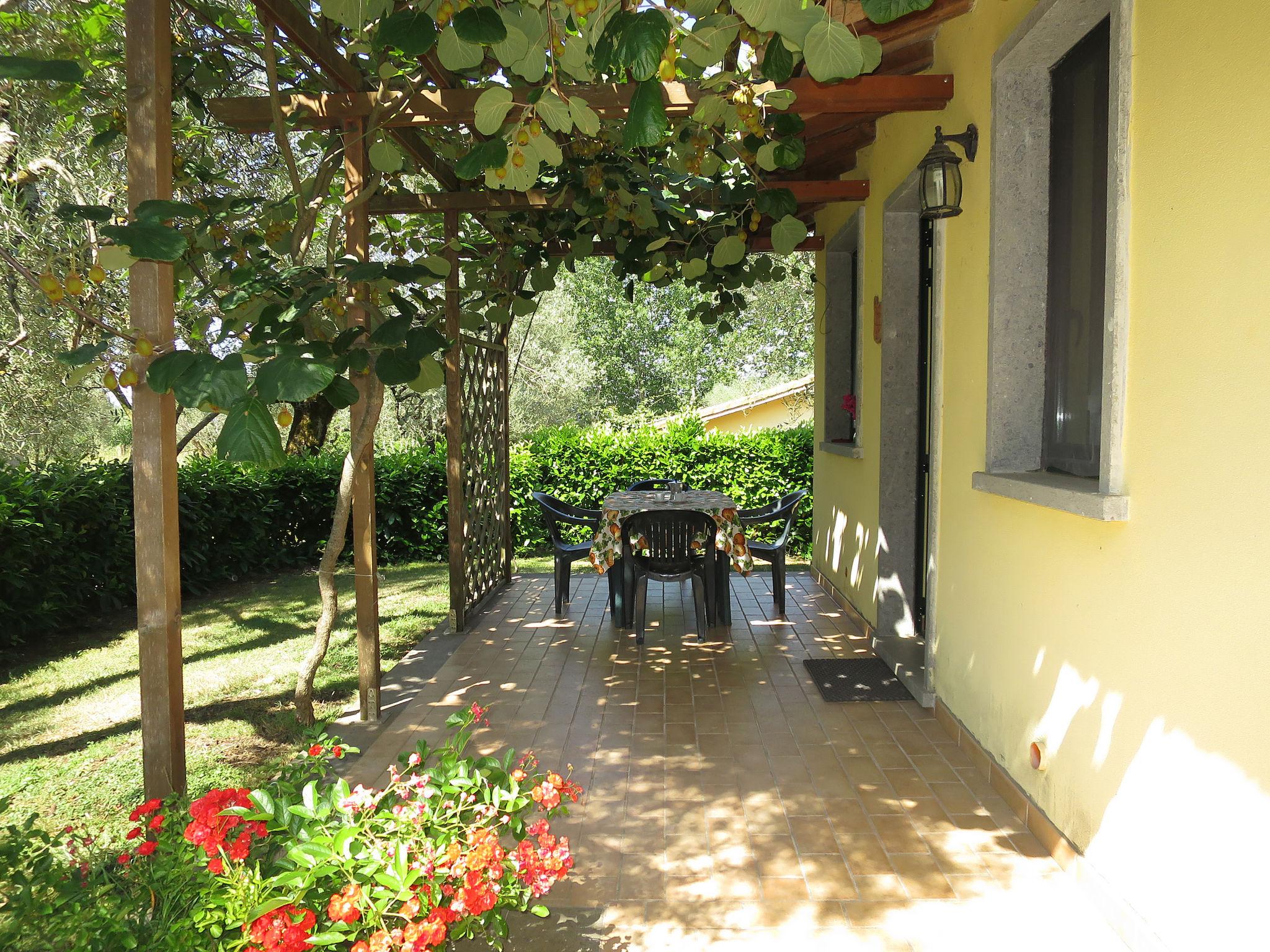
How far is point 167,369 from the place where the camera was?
191cm

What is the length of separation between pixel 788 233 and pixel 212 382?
10.3 feet

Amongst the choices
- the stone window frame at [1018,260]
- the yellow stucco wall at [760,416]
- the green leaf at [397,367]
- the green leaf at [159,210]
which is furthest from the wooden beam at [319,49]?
the yellow stucco wall at [760,416]

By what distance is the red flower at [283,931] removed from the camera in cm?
155

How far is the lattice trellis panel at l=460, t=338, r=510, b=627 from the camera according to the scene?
6.10 m

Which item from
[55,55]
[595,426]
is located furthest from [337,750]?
[595,426]

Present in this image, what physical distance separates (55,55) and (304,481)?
4.98 metres

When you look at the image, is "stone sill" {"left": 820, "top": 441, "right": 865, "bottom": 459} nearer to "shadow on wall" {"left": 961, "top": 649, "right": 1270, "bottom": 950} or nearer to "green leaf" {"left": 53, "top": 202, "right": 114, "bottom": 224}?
"shadow on wall" {"left": 961, "top": 649, "right": 1270, "bottom": 950}

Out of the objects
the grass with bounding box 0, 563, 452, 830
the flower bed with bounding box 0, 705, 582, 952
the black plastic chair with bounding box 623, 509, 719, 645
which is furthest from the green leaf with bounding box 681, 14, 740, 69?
the black plastic chair with bounding box 623, 509, 719, 645

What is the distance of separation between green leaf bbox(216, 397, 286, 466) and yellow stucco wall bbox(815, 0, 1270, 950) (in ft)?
6.47

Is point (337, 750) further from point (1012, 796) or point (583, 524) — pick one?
point (583, 524)

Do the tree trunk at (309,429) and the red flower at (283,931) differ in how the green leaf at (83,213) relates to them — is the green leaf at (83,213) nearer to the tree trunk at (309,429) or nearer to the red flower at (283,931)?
the red flower at (283,931)

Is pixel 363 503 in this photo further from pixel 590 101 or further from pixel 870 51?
pixel 870 51

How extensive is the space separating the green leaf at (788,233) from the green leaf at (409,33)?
2.86 meters

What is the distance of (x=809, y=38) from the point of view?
50.0 inches
